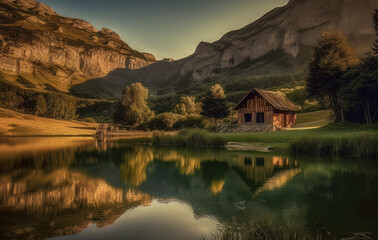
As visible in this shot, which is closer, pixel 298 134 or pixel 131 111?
pixel 298 134

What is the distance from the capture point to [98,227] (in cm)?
664

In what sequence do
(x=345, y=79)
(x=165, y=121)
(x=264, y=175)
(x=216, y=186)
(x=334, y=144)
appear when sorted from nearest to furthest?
(x=216, y=186) < (x=264, y=175) < (x=334, y=144) < (x=345, y=79) < (x=165, y=121)

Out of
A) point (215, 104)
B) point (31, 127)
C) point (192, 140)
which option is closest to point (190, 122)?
point (215, 104)

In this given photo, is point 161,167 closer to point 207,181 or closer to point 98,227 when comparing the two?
point 207,181

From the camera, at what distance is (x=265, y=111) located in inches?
1784

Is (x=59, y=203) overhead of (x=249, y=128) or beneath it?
beneath

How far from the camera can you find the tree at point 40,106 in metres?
89.2

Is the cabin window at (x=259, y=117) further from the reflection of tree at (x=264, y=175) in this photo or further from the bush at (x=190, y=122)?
the reflection of tree at (x=264, y=175)

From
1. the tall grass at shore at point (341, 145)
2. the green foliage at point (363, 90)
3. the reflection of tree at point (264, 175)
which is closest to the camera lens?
the reflection of tree at point (264, 175)

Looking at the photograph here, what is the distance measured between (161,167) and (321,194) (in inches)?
411

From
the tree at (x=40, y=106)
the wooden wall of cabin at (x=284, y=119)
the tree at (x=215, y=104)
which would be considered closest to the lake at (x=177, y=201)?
the wooden wall of cabin at (x=284, y=119)

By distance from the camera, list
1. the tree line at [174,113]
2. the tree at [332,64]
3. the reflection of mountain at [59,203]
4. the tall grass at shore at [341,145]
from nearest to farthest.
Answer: the reflection of mountain at [59,203] < the tall grass at shore at [341,145] < the tree at [332,64] < the tree line at [174,113]

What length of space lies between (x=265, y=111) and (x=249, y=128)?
4411mm

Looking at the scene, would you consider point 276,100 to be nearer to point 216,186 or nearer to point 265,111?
point 265,111
